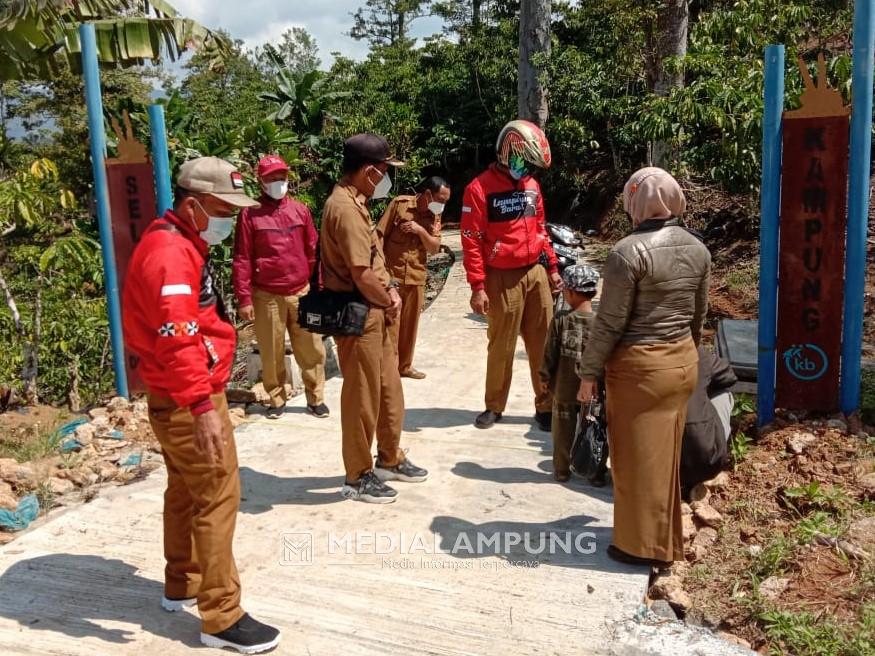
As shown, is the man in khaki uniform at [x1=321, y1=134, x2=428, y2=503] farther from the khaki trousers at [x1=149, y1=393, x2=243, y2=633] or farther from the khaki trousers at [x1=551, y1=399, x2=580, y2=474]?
the khaki trousers at [x1=149, y1=393, x2=243, y2=633]

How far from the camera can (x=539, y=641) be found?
10.5 ft

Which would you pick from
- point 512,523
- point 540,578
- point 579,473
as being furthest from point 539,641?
point 579,473

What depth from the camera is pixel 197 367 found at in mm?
2828

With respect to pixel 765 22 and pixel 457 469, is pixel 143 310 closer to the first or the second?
pixel 457 469

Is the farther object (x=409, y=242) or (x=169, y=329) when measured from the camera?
(x=409, y=242)

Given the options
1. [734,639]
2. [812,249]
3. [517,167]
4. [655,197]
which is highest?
[517,167]

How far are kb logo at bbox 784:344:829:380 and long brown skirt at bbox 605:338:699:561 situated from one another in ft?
6.13

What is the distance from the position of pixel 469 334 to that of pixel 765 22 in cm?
563

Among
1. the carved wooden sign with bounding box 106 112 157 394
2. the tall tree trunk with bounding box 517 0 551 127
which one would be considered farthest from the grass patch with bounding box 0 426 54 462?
the tall tree trunk with bounding box 517 0 551 127

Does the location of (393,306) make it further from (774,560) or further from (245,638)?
(774,560)

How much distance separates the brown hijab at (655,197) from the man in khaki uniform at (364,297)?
57.8 inches

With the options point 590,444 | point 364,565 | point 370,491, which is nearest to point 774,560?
point 590,444

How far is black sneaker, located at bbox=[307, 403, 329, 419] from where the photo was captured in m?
6.11

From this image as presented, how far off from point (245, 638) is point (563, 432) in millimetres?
2308
